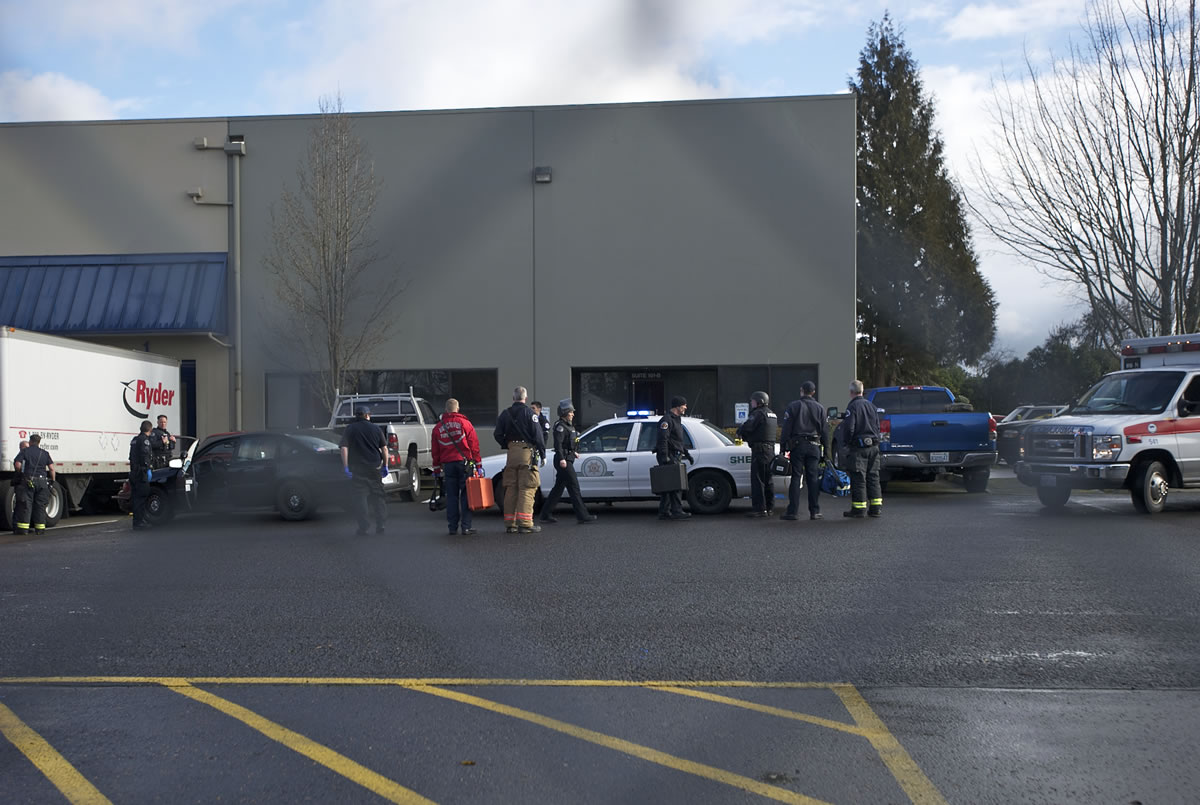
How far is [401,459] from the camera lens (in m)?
18.7

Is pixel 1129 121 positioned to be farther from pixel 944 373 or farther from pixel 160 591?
pixel 944 373

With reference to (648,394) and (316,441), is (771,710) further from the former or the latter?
(648,394)

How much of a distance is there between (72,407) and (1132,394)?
17.1m

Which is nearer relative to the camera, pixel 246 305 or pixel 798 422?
pixel 798 422

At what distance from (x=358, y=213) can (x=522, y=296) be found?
4420 mm

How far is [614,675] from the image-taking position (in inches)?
241

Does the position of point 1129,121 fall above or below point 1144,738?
above

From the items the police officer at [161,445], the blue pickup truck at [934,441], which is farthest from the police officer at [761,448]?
the police officer at [161,445]

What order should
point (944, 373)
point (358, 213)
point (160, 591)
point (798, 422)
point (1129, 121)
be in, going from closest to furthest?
point (160, 591), point (798, 422), point (1129, 121), point (358, 213), point (944, 373)

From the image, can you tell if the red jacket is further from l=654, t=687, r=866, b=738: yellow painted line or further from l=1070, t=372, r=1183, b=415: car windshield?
l=1070, t=372, r=1183, b=415: car windshield

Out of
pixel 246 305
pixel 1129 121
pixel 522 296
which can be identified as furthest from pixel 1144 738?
pixel 246 305

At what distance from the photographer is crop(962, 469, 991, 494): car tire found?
19.0 m

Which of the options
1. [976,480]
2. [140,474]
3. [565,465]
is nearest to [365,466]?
[565,465]

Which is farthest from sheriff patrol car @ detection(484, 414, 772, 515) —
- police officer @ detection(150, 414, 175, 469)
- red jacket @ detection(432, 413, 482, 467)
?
police officer @ detection(150, 414, 175, 469)
